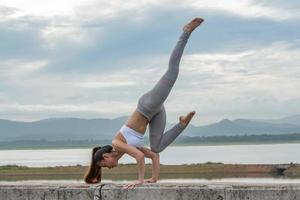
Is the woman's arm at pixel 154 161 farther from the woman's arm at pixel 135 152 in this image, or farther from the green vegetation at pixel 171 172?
the green vegetation at pixel 171 172

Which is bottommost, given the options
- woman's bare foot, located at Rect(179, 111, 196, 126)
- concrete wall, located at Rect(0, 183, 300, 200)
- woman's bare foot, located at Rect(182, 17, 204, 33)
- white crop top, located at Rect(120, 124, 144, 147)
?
concrete wall, located at Rect(0, 183, 300, 200)

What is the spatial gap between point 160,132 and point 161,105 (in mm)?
438

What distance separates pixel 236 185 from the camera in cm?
685

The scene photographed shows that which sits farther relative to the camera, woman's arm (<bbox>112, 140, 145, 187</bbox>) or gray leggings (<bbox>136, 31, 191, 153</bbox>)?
woman's arm (<bbox>112, 140, 145, 187</bbox>)

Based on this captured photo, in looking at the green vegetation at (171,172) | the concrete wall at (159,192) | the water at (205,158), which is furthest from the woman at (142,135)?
the green vegetation at (171,172)

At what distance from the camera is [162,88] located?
7.35 meters

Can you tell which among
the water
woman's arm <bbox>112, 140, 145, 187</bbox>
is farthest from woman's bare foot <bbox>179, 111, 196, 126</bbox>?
the water

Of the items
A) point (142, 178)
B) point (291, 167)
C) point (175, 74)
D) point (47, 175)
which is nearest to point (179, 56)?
point (175, 74)

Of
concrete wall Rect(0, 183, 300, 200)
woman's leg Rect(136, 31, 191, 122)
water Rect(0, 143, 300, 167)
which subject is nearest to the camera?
concrete wall Rect(0, 183, 300, 200)

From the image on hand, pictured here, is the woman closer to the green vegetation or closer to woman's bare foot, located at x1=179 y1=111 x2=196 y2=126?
woman's bare foot, located at x1=179 y1=111 x2=196 y2=126

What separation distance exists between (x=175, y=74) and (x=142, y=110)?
A: 631 millimetres

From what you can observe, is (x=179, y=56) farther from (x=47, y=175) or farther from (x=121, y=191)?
(x=47, y=175)

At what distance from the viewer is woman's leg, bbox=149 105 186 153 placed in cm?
781

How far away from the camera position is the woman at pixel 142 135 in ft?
24.3
